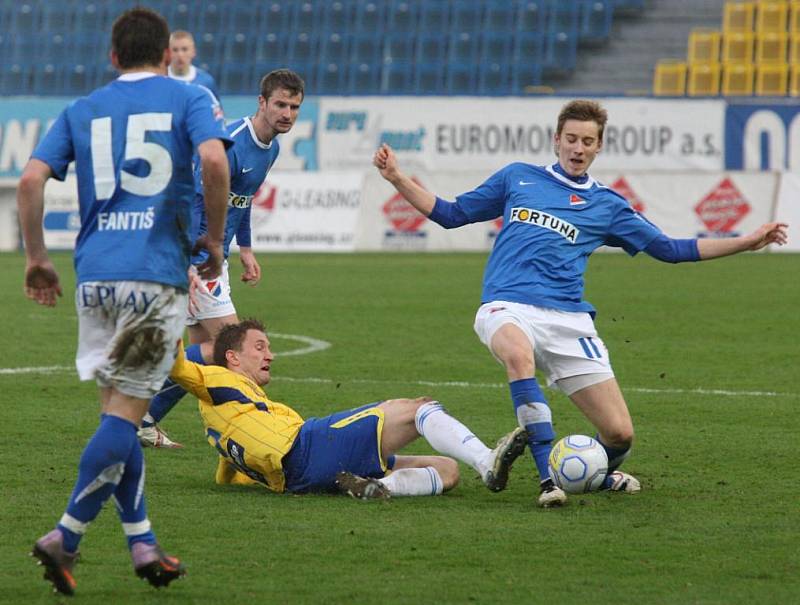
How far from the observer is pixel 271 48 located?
30297 millimetres

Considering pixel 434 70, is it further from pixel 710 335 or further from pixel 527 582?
pixel 527 582

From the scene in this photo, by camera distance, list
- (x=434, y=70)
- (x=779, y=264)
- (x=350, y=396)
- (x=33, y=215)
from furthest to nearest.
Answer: (x=434, y=70), (x=779, y=264), (x=350, y=396), (x=33, y=215)

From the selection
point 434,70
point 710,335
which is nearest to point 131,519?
point 710,335

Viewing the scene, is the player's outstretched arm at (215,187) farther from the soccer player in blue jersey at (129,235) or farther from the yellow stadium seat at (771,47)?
the yellow stadium seat at (771,47)

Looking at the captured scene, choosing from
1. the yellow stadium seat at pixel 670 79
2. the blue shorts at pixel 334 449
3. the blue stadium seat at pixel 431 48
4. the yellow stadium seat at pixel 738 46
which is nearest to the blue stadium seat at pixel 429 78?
the blue stadium seat at pixel 431 48

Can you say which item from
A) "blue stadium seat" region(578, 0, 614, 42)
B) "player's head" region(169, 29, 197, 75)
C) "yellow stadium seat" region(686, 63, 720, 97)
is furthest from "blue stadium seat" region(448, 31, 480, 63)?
"player's head" region(169, 29, 197, 75)

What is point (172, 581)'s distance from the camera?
15.1ft

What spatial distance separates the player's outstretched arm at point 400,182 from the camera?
625cm

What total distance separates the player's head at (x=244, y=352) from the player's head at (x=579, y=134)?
4.91 feet

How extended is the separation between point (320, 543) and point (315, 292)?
11.6m

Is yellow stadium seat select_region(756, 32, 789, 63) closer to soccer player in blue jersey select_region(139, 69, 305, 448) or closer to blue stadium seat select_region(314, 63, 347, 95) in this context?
blue stadium seat select_region(314, 63, 347, 95)

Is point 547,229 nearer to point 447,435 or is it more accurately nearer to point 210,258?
point 447,435

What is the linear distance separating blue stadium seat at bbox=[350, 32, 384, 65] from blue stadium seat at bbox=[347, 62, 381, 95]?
19cm

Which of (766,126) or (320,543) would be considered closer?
(320,543)
